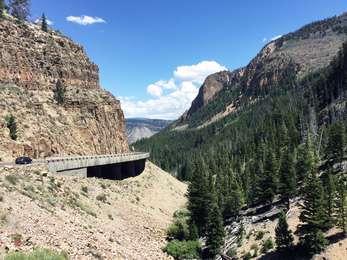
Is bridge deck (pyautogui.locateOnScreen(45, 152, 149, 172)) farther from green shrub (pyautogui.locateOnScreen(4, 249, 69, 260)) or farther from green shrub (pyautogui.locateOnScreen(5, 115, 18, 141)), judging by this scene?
green shrub (pyautogui.locateOnScreen(4, 249, 69, 260))

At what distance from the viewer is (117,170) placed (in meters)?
82.8

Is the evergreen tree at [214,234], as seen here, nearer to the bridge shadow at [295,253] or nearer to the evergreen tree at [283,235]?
the bridge shadow at [295,253]

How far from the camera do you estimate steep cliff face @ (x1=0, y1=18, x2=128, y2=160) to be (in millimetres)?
73188

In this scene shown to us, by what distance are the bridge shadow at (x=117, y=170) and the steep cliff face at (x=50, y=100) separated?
6.64 metres

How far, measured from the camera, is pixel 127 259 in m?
38.7

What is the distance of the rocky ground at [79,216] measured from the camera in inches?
1308

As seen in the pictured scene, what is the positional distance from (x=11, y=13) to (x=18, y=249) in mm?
90017

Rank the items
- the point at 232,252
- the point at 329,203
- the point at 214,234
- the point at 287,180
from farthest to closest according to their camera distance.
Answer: the point at 287,180, the point at 232,252, the point at 214,234, the point at 329,203

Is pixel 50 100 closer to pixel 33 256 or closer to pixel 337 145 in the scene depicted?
pixel 337 145

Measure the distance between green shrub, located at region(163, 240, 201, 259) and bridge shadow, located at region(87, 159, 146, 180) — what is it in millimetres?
24649

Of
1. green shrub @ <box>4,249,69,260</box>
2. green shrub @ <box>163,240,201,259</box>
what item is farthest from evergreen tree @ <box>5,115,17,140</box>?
green shrub @ <box>4,249,69,260</box>

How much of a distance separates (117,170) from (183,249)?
32.9 m

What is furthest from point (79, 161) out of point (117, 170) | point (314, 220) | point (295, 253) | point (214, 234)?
point (314, 220)

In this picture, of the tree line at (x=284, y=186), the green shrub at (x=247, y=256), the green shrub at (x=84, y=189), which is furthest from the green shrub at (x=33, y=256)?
the tree line at (x=284, y=186)
